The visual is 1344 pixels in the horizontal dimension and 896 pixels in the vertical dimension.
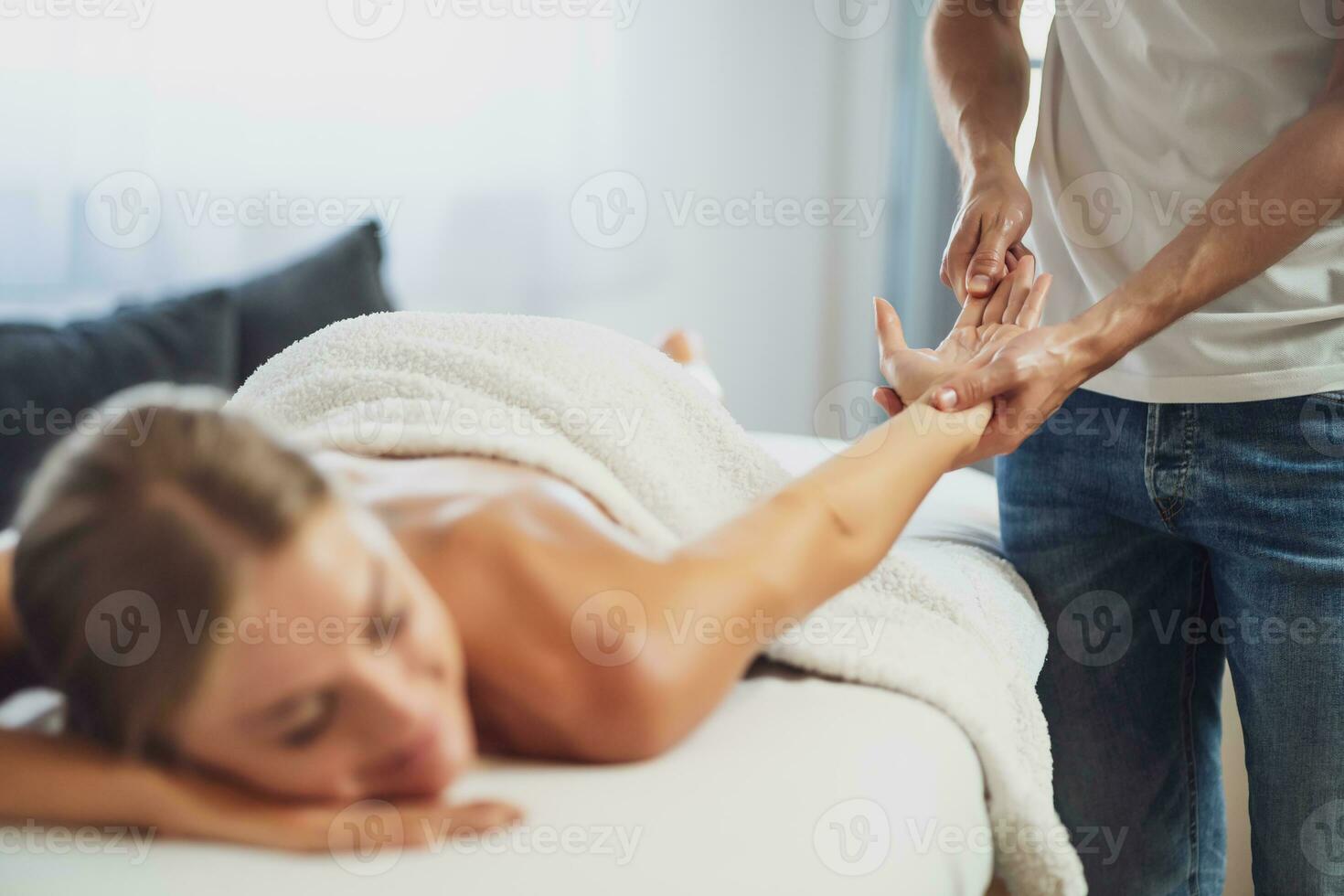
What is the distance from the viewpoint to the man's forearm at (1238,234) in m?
0.90

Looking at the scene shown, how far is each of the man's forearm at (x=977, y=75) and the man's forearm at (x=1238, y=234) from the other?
248 mm

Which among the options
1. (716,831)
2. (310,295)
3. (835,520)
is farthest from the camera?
(310,295)

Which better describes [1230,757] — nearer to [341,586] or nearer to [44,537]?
[341,586]

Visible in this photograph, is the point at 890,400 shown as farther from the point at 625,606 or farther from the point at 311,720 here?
the point at 311,720

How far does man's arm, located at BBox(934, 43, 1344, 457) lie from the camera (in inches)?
35.4

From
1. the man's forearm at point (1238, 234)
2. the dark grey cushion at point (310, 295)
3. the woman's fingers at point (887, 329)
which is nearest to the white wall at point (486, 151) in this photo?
the dark grey cushion at point (310, 295)

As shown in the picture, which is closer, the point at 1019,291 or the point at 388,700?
the point at 388,700

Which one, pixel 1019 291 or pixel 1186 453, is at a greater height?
pixel 1019 291

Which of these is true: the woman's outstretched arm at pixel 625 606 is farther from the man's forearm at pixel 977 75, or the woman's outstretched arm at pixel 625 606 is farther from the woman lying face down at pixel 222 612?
the man's forearm at pixel 977 75

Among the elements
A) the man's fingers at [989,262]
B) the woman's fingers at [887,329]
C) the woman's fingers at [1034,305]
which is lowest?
the woman's fingers at [887,329]

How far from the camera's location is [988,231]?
1.06 m

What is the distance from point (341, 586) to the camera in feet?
1.67

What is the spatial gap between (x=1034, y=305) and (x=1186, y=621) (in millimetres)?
380

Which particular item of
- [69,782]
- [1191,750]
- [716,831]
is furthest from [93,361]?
[1191,750]
